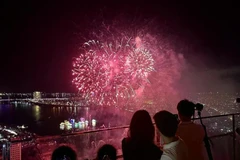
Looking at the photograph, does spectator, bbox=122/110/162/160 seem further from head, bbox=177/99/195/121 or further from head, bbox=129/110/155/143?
head, bbox=177/99/195/121

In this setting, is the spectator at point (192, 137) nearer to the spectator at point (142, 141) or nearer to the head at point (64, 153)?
the spectator at point (142, 141)

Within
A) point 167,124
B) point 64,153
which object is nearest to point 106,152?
point 64,153

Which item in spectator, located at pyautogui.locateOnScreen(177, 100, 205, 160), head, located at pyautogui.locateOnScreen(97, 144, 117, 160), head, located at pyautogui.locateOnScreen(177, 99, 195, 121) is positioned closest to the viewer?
spectator, located at pyautogui.locateOnScreen(177, 100, 205, 160)

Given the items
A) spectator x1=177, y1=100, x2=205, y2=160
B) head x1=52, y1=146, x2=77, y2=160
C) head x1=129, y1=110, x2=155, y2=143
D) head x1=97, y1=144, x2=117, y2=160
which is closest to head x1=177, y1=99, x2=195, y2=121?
spectator x1=177, y1=100, x2=205, y2=160

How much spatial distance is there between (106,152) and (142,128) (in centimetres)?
164

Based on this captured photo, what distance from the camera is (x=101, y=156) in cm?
349

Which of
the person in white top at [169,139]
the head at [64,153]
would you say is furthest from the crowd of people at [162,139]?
the head at [64,153]

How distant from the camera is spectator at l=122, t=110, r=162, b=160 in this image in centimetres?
202

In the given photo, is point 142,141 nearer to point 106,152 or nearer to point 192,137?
point 192,137

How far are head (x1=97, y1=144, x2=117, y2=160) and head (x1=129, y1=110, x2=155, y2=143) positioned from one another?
1.50 metres

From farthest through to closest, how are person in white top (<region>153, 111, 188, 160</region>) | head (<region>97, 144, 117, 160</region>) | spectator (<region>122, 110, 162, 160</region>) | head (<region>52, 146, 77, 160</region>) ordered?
1. head (<region>97, 144, 117, 160</region>)
2. head (<region>52, 146, 77, 160</region>)
3. spectator (<region>122, 110, 162, 160</region>)
4. person in white top (<region>153, 111, 188, 160</region>)

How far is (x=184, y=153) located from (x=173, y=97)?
4291cm

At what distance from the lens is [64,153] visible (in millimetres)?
3152

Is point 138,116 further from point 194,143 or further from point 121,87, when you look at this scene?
point 121,87
